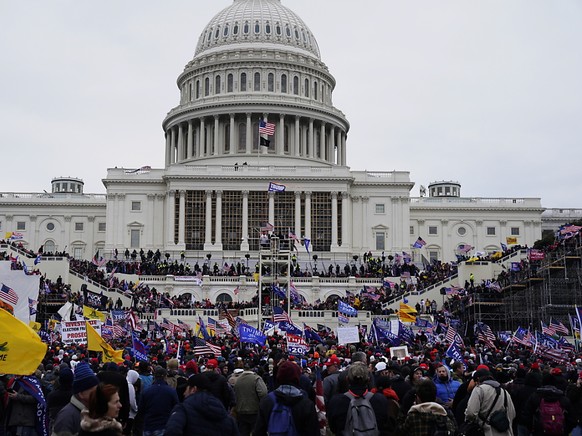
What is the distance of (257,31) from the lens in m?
120

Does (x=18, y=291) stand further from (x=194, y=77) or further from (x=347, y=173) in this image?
(x=194, y=77)

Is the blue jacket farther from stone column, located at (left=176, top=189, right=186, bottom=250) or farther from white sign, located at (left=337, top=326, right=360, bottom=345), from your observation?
stone column, located at (left=176, top=189, right=186, bottom=250)

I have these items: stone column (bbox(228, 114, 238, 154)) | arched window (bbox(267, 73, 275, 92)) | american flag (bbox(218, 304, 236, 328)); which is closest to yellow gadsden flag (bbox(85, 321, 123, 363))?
american flag (bbox(218, 304, 236, 328))

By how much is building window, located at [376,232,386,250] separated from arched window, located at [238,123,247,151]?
69.1 feet

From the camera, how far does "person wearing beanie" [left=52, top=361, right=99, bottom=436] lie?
12023 millimetres

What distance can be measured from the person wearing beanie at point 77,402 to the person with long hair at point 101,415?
66.1 inches

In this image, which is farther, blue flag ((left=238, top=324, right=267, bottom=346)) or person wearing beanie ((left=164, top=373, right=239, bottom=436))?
blue flag ((left=238, top=324, right=267, bottom=346))

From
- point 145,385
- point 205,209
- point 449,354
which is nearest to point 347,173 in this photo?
point 205,209

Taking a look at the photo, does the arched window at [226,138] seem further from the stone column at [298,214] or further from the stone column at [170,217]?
the stone column at [298,214]

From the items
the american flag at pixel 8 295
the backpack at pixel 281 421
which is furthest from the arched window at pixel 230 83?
the backpack at pixel 281 421

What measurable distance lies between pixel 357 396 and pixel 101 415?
4.97 m

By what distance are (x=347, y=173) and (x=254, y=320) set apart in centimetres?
3962

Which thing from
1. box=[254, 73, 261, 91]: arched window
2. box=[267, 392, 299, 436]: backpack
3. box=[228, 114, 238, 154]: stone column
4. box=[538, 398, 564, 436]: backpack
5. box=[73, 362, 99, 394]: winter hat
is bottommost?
box=[538, 398, 564, 436]: backpack

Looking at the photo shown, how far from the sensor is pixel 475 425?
14.8m
